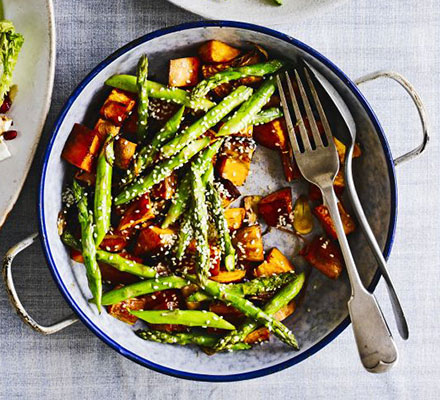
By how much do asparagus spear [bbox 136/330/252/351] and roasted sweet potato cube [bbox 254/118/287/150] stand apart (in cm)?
57

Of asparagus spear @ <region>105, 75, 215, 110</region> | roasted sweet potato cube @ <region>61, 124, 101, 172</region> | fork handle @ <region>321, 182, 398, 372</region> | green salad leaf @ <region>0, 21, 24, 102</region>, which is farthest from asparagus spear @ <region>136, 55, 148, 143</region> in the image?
fork handle @ <region>321, 182, 398, 372</region>

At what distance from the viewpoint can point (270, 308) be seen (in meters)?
1.70

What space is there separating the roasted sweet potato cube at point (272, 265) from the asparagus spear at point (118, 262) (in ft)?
0.99

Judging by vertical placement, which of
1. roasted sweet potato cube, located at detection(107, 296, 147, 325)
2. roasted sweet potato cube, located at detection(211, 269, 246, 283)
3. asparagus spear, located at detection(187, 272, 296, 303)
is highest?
roasted sweet potato cube, located at detection(211, 269, 246, 283)

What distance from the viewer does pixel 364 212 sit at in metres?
1.76

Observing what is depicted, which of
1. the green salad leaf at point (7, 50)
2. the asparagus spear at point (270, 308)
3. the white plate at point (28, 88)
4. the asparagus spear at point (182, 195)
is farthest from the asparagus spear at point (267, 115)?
the green salad leaf at point (7, 50)

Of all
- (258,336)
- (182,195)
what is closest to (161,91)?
(182,195)

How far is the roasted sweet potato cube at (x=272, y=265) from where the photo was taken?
1.73 meters

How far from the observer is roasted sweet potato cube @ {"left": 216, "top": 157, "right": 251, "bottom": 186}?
5.50ft

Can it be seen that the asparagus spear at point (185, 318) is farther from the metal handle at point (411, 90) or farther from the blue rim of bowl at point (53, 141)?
the metal handle at point (411, 90)

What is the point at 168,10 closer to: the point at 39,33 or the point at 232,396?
the point at 39,33

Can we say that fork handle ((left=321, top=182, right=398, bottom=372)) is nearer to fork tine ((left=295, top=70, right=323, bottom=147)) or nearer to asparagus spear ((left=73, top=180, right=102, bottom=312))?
fork tine ((left=295, top=70, right=323, bottom=147))

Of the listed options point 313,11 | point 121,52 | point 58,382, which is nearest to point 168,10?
point 121,52

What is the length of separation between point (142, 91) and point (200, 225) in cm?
39
